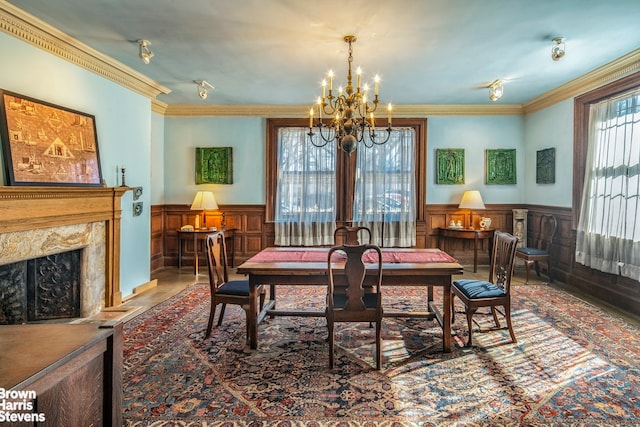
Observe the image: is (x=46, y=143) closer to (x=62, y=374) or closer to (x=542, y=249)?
(x=62, y=374)

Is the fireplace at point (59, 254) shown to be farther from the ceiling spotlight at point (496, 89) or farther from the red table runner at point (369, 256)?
the ceiling spotlight at point (496, 89)

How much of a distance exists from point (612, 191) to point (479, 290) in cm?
261

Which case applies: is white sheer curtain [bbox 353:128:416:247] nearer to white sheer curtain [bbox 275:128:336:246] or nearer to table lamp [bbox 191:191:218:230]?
white sheer curtain [bbox 275:128:336:246]

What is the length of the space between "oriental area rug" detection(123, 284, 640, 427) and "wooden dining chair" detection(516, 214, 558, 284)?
1426 millimetres

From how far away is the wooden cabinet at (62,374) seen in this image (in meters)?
0.92

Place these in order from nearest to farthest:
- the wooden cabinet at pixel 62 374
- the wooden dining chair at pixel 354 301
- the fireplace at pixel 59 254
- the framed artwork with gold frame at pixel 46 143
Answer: the wooden cabinet at pixel 62 374, the wooden dining chair at pixel 354 301, the framed artwork with gold frame at pixel 46 143, the fireplace at pixel 59 254

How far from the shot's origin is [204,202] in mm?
5762

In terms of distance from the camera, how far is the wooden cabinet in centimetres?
92

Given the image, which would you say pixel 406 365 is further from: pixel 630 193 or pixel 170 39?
pixel 170 39

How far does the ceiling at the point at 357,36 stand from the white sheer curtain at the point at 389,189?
1.36 metres

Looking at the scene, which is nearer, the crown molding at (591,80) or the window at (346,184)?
the crown molding at (591,80)

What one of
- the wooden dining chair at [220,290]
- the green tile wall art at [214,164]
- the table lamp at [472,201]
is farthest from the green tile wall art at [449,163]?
the wooden dining chair at [220,290]

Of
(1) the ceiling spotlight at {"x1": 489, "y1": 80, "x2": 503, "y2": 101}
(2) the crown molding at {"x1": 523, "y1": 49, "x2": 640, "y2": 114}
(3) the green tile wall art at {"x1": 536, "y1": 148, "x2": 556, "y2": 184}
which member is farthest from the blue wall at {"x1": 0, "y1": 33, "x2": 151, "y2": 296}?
(3) the green tile wall art at {"x1": 536, "y1": 148, "x2": 556, "y2": 184}

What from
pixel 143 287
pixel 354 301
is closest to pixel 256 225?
pixel 143 287
